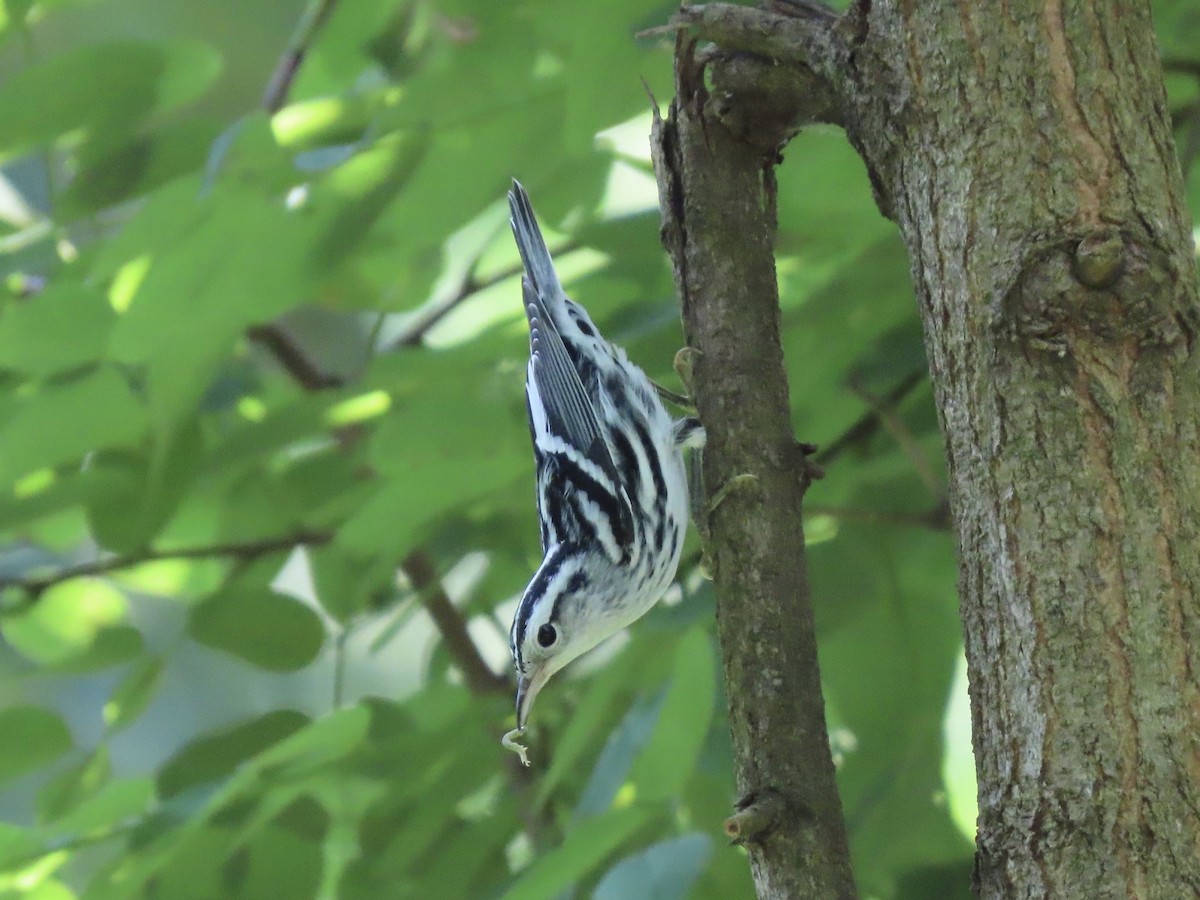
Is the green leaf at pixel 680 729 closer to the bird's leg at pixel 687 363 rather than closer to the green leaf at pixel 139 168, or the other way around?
the bird's leg at pixel 687 363

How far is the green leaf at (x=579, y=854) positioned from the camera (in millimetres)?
1685

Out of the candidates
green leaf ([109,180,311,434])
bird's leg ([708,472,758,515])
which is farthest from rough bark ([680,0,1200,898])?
green leaf ([109,180,311,434])

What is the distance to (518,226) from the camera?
2.42 metres

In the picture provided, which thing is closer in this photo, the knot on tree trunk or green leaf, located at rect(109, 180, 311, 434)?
the knot on tree trunk

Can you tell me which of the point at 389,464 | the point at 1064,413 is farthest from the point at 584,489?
the point at 1064,413

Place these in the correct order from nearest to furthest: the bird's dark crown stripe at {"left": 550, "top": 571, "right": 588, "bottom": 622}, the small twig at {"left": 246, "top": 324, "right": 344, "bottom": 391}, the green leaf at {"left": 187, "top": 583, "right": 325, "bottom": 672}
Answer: the green leaf at {"left": 187, "top": 583, "right": 325, "bottom": 672} < the bird's dark crown stripe at {"left": 550, "top": 571, "right": 588, "bottom": 622} < the small twig at {"left": 246, "top": 324, "right": 344, "bottom": 391}

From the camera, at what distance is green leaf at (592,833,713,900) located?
150 centimetres

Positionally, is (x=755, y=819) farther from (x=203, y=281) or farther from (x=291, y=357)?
(x=291, y=357)

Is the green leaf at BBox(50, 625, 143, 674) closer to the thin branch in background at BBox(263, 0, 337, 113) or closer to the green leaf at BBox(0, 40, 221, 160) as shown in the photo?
the green leaf at BBox(0, 40, 221, 160)

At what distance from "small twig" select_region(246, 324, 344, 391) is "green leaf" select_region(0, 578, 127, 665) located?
26.2 inches

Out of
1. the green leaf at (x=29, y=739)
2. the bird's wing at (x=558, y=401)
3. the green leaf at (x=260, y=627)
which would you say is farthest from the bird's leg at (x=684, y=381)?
the green leaf at (x=29, y=739)

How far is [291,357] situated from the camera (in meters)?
3.12

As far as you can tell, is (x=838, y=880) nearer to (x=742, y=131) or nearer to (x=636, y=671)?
(x=636, y=671)

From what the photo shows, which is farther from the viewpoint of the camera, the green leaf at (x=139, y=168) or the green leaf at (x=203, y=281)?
the green leaf at (x=139, y=168)
